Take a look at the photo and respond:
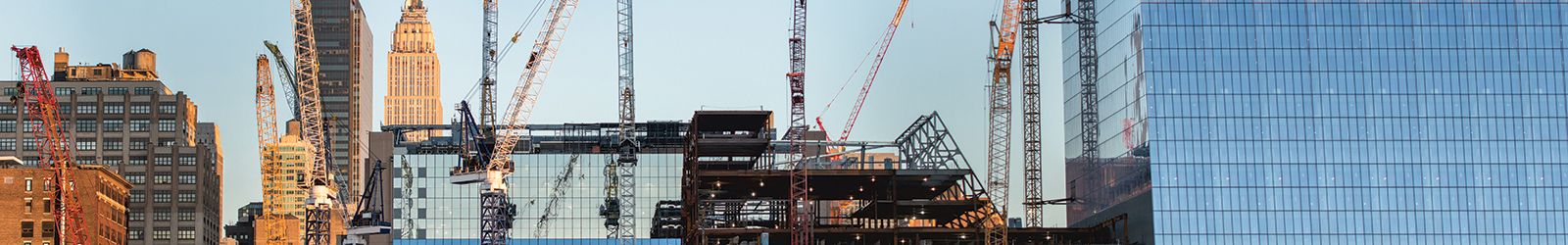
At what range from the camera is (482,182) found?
194000 millimetres

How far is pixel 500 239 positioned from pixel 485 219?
243 centimetres

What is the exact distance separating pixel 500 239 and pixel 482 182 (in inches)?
206

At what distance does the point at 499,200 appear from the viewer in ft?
639

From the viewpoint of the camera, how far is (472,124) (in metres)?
198

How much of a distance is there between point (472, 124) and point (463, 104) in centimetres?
414

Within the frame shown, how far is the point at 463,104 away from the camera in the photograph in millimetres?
194500

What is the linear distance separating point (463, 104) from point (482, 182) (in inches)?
276

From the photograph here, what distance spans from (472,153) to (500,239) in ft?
27.5

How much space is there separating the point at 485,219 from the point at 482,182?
343 cm

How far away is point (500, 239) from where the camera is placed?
194000 millimetres

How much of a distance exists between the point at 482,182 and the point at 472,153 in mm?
3797

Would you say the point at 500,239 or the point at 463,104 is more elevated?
the point at 463,104

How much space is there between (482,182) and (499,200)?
2328 millimetres

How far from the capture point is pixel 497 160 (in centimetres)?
19812
